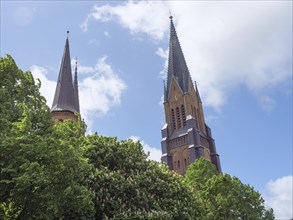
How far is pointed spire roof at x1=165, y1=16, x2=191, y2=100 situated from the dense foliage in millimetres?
48834

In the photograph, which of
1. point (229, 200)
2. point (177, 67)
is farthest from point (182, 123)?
point (229, 200)

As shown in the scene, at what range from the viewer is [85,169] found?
14211mm

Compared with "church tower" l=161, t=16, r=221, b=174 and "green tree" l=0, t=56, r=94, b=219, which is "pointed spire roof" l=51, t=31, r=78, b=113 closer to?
"church tower" l=161, t=16, r=221, b=174

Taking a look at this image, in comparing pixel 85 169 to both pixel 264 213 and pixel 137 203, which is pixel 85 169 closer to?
pixel 137 203

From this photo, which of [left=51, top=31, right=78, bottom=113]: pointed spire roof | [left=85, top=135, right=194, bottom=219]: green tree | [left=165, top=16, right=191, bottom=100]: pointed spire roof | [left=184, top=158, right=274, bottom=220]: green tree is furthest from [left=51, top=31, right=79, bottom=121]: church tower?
[left=85, top=135, right=194, bottom=219]: green tree

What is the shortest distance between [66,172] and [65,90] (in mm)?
36267

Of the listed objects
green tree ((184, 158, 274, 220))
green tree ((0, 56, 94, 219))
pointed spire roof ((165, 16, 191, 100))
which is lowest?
green tree ((0, 56, 94, 219))

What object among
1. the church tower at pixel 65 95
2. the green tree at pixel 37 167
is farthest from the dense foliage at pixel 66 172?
the church tower at pixel 65 95

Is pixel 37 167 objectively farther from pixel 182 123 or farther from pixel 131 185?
pixel 182 123

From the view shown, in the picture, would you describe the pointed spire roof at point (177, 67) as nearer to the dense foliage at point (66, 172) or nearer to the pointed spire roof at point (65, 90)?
the pointed spire roof at point (65, 90)

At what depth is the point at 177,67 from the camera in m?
70.8

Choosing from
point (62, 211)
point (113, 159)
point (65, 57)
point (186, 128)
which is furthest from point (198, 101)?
point (62, 211)

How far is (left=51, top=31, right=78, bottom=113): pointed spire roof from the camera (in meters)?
45.8

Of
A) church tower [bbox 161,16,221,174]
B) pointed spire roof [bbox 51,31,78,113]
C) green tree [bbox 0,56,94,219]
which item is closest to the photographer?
green tree [bbox 0,56,94,219]
